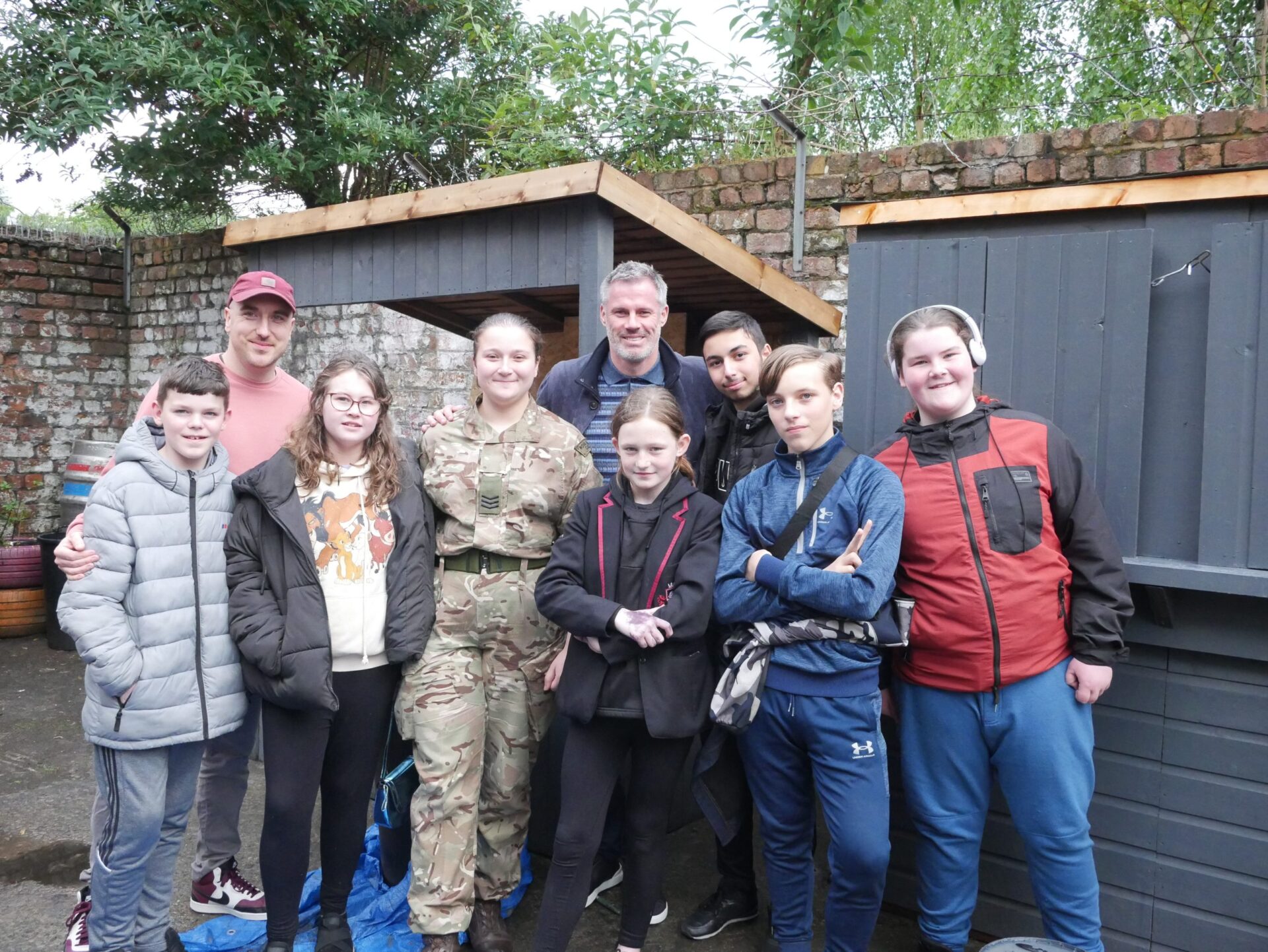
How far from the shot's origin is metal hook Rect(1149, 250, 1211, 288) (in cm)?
254

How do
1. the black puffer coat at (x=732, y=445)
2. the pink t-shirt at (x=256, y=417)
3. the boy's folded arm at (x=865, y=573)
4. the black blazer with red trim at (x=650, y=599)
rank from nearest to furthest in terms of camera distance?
the boy's folded arm at (x=865, y=573)
the black blazer with red trim at (x=650, y=599)
the black puffer coat at (x=732, y=445)
the pink t-shirt at (x=256, y=417)

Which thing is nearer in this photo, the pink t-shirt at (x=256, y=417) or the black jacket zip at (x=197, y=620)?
the black jacket zip at (x=197, y=620)

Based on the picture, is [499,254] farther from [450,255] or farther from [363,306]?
[363,306]

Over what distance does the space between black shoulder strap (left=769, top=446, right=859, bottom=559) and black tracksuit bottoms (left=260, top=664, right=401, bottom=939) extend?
3.95ft

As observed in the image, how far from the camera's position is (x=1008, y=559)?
2338 mm

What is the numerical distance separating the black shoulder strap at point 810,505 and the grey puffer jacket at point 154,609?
5.16 feet

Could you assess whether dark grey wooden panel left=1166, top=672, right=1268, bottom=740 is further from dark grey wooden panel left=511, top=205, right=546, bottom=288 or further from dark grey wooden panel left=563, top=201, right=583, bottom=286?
dark grey wooden panel left=511, top=205, right=546, bottom=288

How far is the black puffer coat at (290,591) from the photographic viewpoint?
2418 mm

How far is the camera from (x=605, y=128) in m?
6.94

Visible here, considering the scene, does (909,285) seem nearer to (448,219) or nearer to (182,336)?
(448,219)

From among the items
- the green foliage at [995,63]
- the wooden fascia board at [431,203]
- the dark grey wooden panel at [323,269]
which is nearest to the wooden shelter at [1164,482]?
the wooden fascia board at [431,203]

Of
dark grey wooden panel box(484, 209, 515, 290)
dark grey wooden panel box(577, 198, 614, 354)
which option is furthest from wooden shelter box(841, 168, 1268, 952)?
dark grey wooden panel box(484, 209, 515, 290)

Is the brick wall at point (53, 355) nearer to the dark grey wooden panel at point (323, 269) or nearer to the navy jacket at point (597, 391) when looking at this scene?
the dark grey wooden panel at point (323, 269)

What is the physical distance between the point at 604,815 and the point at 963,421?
1473 millimetres
